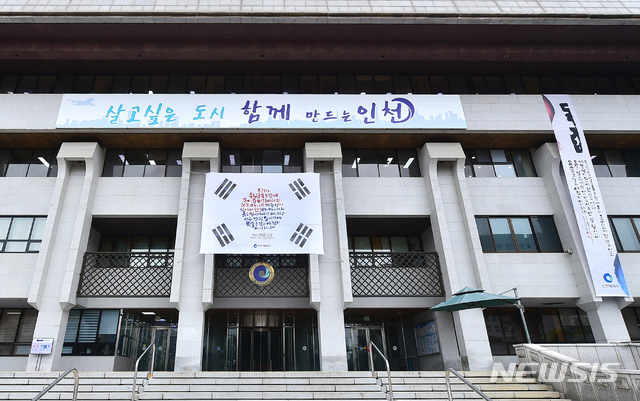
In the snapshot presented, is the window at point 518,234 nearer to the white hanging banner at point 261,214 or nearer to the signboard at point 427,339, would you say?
the signboard at point 427,339

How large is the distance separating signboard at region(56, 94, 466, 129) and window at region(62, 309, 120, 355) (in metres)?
7.96

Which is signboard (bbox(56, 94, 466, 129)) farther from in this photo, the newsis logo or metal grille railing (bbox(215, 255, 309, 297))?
the newsis logo

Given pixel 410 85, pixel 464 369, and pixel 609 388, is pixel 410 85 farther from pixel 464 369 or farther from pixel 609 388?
pixel 609 388

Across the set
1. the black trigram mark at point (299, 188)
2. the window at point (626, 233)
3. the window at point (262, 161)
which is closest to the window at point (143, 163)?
the window at point (262, 161)

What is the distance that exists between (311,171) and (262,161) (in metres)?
2.69

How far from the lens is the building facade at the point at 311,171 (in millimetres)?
15211

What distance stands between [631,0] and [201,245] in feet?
72.4

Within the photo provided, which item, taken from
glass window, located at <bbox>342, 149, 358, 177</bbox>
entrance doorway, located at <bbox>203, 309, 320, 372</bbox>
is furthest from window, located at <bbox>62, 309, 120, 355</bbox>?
glass window, located at <bbox>342, 149, 358, 177</bbox>

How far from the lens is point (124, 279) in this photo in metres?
15.6

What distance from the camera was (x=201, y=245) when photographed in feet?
48.4


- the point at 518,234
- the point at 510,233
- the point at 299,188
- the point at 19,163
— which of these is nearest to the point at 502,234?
the point at 510,233

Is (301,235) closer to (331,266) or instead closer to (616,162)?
(331,266)

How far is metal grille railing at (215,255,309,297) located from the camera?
15508 mm

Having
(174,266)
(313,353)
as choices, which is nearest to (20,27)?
(174,266)
